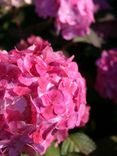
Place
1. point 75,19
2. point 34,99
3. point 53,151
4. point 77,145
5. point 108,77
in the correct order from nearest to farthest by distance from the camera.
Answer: point 34,99 → point 53,151 → point 77,145 → point 108,77 → point 75,19

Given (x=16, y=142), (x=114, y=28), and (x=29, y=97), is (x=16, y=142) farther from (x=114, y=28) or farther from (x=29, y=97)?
(x=114, y=28)

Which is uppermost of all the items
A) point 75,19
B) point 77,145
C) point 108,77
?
point 75,19

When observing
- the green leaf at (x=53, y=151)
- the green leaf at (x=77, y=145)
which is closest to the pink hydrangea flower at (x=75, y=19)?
the green leaf at (x=77, y=145)

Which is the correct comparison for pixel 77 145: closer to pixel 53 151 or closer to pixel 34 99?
pixel 53 151

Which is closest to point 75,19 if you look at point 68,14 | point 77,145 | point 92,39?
point 68,14

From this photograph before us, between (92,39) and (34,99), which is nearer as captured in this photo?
(34,99)

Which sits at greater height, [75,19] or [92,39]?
[75,19]

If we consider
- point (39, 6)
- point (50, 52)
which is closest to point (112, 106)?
point (39, 6)
